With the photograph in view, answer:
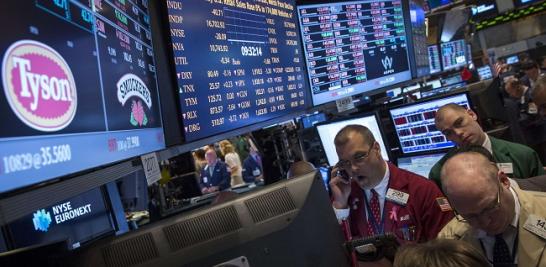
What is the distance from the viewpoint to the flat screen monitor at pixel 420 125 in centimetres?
353

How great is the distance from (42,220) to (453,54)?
639 cm

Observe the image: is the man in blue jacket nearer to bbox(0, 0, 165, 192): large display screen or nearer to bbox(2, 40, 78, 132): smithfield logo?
bbox(0, 0, 165, 192): large display screen

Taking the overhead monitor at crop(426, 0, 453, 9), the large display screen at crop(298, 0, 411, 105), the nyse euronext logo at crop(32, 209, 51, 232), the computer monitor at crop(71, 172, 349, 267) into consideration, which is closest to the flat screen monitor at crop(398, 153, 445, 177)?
the large display screen at crop(298, 0, 411, 105)

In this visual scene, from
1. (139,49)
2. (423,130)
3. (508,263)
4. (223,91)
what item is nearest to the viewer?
(508,263)

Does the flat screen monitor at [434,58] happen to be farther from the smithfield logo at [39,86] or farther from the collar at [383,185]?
the smithfield logo at [39,86]

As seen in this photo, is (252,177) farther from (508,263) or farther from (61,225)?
(508,263)

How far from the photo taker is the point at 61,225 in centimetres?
275

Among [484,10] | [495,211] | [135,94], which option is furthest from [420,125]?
[484,10]

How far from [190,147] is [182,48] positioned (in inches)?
19.7

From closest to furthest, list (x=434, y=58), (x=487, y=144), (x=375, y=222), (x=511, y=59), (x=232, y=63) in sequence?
(x=375, y=222), (x=232, y=63), (x=487, y=144), (x=434, y=58), (x=511, y=59)

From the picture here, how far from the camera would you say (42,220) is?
2574mm

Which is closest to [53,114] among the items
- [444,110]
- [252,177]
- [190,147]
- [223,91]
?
[190,147]

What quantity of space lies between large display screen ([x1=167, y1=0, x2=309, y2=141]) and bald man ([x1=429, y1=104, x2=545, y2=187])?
107 cm

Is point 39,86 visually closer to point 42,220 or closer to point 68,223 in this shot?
point 42,220
